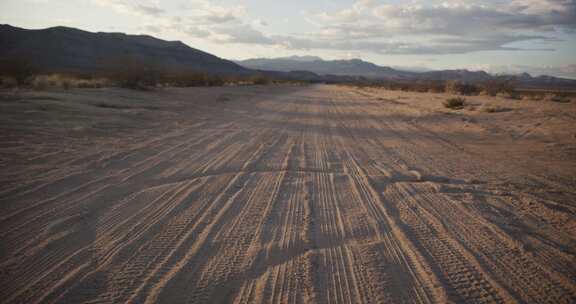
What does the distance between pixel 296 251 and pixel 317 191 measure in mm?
1777

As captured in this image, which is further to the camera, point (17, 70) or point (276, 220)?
point (17, 70)

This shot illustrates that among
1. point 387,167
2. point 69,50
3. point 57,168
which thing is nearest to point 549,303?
point 387,167

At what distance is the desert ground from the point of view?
262 cm

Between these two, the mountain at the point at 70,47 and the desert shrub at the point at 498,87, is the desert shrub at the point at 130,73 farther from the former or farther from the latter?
the desert shrub at the point at 498,87

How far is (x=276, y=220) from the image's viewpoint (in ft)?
12.6

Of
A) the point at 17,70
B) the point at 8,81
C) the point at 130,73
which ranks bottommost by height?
the point at 8,81

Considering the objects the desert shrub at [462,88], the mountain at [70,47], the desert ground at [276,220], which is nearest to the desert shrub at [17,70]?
the desert ground at [276,220]

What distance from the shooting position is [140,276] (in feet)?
8.82

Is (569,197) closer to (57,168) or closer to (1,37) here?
(57,168)

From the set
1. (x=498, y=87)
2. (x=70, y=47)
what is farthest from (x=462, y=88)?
(x=70, y=47)

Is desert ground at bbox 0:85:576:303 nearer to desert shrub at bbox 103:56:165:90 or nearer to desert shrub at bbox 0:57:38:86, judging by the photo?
desert shrub at bbox 0:57:38:86

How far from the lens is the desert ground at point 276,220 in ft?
8.59

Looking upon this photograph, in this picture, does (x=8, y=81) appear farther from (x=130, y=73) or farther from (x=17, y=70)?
(x=130, y=73)

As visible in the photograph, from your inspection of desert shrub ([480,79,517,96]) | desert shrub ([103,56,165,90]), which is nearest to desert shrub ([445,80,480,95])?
desert shrub ([480,79,517,96])
